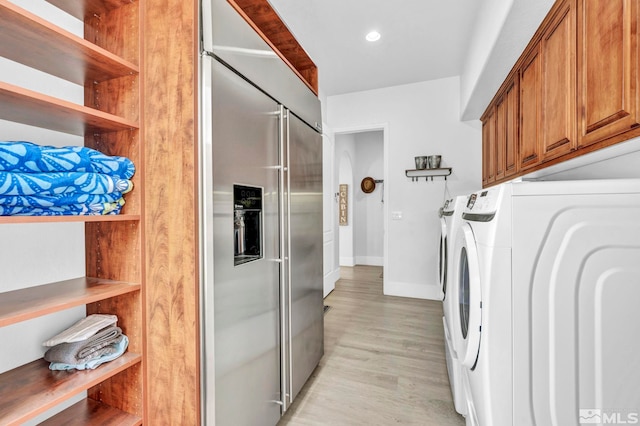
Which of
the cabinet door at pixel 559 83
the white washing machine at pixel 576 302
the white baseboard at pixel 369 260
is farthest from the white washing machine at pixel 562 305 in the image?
the white baseboard at pixel 369 260

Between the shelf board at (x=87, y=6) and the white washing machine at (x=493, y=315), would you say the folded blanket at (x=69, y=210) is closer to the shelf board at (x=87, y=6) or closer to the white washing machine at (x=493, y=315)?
the shelf board at (x=87, y=6)

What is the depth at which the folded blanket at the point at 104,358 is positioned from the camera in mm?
1039

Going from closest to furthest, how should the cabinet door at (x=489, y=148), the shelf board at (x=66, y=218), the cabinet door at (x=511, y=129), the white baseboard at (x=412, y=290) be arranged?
the shelf board at (x=66, y=218), the cabinet door at (x=511, y=129), the cabinet door at (x=489, y=148), the white baseboard at (x=412, y=290)

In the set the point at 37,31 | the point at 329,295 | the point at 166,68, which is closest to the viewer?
the point at 37,31

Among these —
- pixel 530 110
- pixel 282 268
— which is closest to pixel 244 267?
pixel 282 268

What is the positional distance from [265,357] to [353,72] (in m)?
3.36

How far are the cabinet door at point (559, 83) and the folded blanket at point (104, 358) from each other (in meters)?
2.29

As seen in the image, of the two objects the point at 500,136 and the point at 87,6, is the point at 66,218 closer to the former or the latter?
the point at 87,6

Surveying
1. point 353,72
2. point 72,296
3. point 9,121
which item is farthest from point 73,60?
point 353,72

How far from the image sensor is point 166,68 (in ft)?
3.64

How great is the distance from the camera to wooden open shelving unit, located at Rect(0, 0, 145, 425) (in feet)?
3.02

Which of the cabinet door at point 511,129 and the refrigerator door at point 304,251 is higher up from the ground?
the cabinet door at point 511,129

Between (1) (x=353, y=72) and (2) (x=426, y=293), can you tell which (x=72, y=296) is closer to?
(1) (x=353, y=72)

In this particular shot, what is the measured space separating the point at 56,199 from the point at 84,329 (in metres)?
0.50
